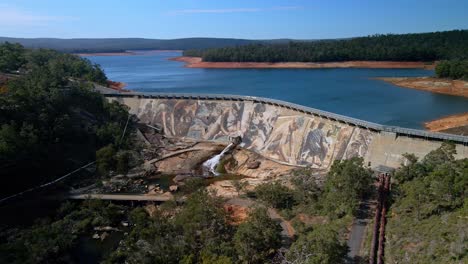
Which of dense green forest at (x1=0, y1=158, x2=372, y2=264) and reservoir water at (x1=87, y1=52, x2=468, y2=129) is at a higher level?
reservoir water at (x1=87, y1=52, x2=468, y2=129)

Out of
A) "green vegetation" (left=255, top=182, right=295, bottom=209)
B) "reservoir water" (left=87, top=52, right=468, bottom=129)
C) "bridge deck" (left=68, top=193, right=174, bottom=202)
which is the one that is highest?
"reservoir water" (left=87, top=52, right=468, bottom=129)

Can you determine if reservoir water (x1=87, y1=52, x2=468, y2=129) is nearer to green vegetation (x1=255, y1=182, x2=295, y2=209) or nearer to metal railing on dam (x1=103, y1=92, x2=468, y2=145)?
metal railing on dam (x1=103, y1=92, x2=468, y2=145)

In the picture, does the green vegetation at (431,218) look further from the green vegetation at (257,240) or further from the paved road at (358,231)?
the green vegetation at (257,240)

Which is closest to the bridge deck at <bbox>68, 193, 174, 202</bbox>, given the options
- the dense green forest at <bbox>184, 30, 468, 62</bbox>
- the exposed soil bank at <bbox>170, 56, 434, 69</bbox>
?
the exposed soil bank at <bbox>170, 56, 434, 69</bbox>

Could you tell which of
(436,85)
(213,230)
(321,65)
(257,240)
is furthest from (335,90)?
(257,240)

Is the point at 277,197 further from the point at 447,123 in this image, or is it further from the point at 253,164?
the point at 447,123

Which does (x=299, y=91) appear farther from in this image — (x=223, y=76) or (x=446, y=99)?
(x=223, y=76)
